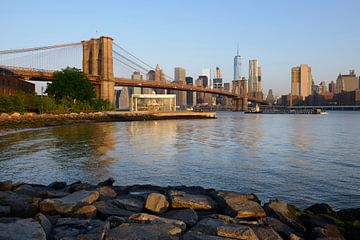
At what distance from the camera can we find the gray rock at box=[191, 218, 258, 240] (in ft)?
16.6

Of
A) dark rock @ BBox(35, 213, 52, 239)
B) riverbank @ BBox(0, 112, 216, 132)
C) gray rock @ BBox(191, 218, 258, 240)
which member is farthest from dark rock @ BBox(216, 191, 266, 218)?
riverbank @ BBox(0, 112, 216, 132)

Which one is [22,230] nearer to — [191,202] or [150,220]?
[150,220]

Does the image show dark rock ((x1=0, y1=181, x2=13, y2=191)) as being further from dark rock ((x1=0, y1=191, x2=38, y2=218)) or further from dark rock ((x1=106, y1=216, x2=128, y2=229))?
dark rock ((x1=106, y1=216, x2=128, y2=229))

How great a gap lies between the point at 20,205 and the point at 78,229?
203 cm

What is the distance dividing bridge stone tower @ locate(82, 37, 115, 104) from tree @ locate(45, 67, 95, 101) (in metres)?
9.26

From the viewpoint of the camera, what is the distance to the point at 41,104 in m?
64.3

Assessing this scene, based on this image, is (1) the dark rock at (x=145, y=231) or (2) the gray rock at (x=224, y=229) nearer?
(1) the dark rock at (x=145, y=231)

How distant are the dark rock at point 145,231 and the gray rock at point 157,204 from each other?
4.11ft

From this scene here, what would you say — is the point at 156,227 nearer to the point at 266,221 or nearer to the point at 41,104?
the point at 266,221

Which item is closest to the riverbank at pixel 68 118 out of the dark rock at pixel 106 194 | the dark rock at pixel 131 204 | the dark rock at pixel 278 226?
the dark rock at pixel 106 194

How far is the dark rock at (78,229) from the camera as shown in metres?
4.84

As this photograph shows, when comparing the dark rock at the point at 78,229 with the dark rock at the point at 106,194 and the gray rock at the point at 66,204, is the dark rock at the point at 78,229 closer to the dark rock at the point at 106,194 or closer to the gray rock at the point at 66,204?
the gray rock at the point at 66,204

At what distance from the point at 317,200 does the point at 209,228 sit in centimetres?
547

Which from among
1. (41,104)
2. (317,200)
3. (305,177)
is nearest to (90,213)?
(317,200)
